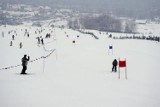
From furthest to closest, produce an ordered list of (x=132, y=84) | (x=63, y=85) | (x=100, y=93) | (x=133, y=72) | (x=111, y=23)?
(x=111, y=23)
(x=133, y=72)
(x=132, y=84)
(x=63, y=85)
(x=100, y=93)

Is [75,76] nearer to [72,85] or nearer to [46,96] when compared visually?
[72,85]

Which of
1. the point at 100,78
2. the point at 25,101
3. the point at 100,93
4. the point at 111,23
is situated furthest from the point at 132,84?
the point at 111,23

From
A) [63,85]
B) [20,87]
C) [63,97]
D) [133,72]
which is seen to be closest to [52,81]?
[63,85]

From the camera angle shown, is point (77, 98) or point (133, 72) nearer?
point (77, 98)

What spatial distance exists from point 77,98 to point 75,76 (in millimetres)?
6754

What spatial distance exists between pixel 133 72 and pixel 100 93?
9.75 m

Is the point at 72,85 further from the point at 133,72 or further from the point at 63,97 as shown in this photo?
the point at 133,72

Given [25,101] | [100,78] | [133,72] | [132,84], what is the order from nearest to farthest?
[25,101] < [132,84] < [100,78] < [133,72]

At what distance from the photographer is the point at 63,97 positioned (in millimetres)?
15773

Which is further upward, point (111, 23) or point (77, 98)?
point (111, 23)

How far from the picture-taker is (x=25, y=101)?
14539 millimetres

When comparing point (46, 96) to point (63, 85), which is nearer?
point (46, 96)

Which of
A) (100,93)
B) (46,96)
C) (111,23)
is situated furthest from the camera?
(111,23)

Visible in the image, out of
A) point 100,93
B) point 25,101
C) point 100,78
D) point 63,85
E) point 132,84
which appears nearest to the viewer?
point 25,101
